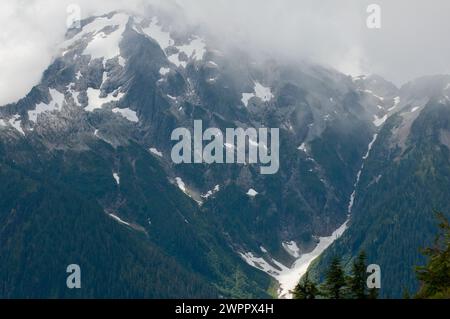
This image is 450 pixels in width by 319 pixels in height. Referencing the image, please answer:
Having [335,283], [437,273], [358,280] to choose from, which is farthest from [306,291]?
[437,273]

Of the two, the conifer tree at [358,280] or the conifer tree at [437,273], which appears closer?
the conifer tree at [437,273]

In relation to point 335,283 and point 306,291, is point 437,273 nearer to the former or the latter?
point 335,283

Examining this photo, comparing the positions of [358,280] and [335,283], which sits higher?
[358,280]

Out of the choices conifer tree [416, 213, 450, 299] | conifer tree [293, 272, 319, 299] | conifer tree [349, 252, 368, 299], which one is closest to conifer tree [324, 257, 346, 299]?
conifer tree [349, 252, 368, 299]

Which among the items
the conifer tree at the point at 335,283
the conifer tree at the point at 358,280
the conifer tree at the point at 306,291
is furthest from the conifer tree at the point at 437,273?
the conifer tree at the point at 306,291

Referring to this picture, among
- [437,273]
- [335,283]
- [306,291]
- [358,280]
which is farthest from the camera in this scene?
[306,291]

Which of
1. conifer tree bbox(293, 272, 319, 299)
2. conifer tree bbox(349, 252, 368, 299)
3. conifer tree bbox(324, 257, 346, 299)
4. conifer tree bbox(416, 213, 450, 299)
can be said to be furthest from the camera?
conifer tree bbox(324, 257, 346, 299)

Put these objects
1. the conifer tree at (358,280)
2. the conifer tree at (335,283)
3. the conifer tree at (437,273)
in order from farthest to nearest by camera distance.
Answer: the conifer tree at (335,283) < the conifer tree at (358,280) < the conifer tree at (437,273)

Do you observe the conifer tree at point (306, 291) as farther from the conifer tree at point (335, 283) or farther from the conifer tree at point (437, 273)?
the conifer tree at point (437, 273)

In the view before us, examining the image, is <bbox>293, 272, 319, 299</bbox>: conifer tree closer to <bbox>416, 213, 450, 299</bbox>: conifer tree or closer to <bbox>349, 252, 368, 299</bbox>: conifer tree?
<bbox>349, 252, 368, 299</bbox>: conifer tree

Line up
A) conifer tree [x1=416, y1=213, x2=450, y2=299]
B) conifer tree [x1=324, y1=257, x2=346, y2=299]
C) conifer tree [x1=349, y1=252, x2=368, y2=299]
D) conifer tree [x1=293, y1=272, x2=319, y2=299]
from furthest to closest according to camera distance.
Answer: conifer tree [x1=324, y1=257, x2=346, y2=299], conifer tree [x1=293, y1=272, x2=319, y2=299], conifer tree [x1=349, y1=252, x2=368, y2=299], conifer tree [x1=416, y1=213, x2=450, y2=299]
